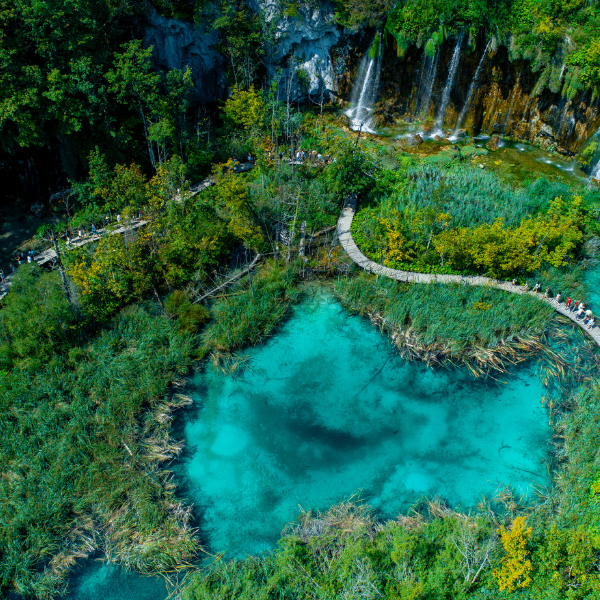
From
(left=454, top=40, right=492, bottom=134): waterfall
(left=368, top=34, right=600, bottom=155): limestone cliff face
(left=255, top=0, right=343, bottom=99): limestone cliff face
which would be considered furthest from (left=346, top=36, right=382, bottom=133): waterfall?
(left=454, top=40, right=492, bottom=134): waterfall

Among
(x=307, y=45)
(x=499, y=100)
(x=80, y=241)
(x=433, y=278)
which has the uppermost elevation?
(x=307, y=45)

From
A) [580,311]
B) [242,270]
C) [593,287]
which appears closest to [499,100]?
[593,287]

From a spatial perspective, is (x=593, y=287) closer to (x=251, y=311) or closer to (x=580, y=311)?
(x=580, y=311)

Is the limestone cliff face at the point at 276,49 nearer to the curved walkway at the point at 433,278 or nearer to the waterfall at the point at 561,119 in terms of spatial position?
the curved walkway at the point at 433,278

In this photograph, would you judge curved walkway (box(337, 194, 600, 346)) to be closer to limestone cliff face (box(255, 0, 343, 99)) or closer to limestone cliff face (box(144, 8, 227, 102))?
limestone cliff face (box(255, 0, 343, 99))

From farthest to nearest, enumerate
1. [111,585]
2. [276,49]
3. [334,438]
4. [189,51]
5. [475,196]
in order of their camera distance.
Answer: [276,49] → [189,51] → [475,196] → [334,438] → [111,585]
